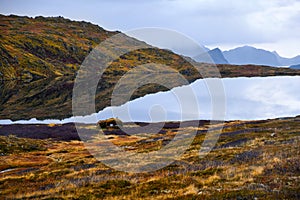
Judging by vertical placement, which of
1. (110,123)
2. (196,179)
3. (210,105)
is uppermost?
(210,105)

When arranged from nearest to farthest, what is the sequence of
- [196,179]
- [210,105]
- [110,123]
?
[196,179], [110,123], [210,105]

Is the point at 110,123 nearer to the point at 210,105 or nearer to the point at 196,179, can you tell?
the point at 210,105

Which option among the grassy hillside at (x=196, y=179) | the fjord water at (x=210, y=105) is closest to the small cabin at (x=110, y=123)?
the fjord water at (x=210, y=105)

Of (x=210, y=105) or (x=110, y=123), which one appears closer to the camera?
(x=110, y=123)

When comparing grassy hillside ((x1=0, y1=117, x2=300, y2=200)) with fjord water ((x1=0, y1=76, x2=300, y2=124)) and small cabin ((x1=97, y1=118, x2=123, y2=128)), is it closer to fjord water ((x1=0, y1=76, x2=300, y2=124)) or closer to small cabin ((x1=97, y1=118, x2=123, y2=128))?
small cabin ((x1=97, y1=118, x2=123, y2=128))

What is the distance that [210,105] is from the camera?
148 meters

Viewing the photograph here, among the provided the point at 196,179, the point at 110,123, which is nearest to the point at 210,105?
the point at 110,123

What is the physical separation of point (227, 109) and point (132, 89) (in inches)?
2230

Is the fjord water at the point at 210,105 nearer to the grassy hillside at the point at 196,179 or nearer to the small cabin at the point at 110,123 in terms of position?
the small cabin at the point at 110,123

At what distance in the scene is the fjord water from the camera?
122 meters

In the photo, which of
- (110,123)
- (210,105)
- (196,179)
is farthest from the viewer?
(210,105)

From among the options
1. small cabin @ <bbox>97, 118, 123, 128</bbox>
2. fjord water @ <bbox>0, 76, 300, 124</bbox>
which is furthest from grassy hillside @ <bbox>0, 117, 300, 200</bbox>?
fjord water @ <bbox>0, 76, 300, 124</bbox>

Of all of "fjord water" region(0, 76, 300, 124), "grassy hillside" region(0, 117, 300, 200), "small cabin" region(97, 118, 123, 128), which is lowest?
"grassy hillside" region(0, 117, 300, 200)

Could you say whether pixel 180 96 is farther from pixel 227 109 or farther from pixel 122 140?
pixel 122 140
